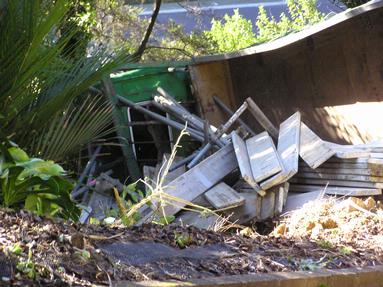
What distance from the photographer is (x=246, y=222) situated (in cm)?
888

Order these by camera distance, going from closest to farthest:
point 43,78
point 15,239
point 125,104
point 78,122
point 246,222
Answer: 1. point 15,239
2. point 43,78
3. point 78,122
4. point 246,222
5. point 125,104

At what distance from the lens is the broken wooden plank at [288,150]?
8.67 meters

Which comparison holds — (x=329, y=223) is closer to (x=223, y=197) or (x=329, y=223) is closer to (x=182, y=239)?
(x=223, y=197)

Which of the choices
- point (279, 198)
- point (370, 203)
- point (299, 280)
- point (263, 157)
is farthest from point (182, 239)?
point (263, 157)

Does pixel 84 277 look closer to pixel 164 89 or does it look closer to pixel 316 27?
pixel 316 27

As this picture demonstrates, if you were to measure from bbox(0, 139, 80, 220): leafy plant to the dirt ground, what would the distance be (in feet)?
0.67

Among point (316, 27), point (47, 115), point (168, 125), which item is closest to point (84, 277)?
point (47, 115)

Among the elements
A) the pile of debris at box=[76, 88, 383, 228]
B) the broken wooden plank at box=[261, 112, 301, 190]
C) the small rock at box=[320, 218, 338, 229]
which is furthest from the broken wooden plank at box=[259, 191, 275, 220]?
the small rock at box=[320, 218, 338, 229]

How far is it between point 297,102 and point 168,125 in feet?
7.41

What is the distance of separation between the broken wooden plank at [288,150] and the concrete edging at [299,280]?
3.95 metres

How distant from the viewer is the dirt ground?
3121 millimetres

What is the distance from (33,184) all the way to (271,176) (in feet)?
16.6

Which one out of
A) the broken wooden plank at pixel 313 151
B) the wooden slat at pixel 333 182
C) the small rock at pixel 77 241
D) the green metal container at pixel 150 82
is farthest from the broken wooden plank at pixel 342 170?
the small rock at pixel 77 241

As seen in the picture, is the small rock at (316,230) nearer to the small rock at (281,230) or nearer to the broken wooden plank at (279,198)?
the small rock at (281,230)
